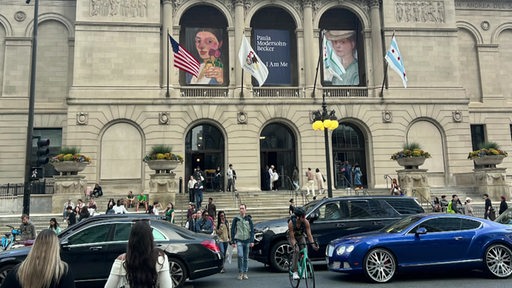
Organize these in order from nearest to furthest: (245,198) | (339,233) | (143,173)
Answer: (339,233) < (245,198) < (143,173)

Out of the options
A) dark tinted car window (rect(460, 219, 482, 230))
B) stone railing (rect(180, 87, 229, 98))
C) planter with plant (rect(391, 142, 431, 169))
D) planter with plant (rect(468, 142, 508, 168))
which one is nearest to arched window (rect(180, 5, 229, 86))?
stone railing (rect(180, 87, 229, 98))

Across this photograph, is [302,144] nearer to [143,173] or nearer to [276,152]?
[276,152]

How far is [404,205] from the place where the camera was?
12.4 metres

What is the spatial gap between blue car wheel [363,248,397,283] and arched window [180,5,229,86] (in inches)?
982

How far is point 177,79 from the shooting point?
1259 inches

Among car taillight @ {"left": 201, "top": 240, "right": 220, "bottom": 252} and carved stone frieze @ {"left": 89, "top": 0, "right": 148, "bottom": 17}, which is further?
carved stone frieze @ {"left": 89, "top": 0, "right": 148, "bottom": 17}

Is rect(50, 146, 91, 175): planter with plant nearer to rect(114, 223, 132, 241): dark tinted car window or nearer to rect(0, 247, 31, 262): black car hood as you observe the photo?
rect(0, 247, 31, 262): black car hood

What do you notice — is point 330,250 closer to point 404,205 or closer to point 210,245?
point 210,245

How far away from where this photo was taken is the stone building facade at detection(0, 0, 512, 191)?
99.5ft

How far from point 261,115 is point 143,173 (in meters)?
9.58

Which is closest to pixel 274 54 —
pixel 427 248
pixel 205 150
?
pixel 205 150

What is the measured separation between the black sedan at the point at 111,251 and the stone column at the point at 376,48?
27.2 meters

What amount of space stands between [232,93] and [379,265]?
23.5 metres

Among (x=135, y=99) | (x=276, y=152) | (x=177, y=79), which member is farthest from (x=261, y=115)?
(x=135, y=99)
